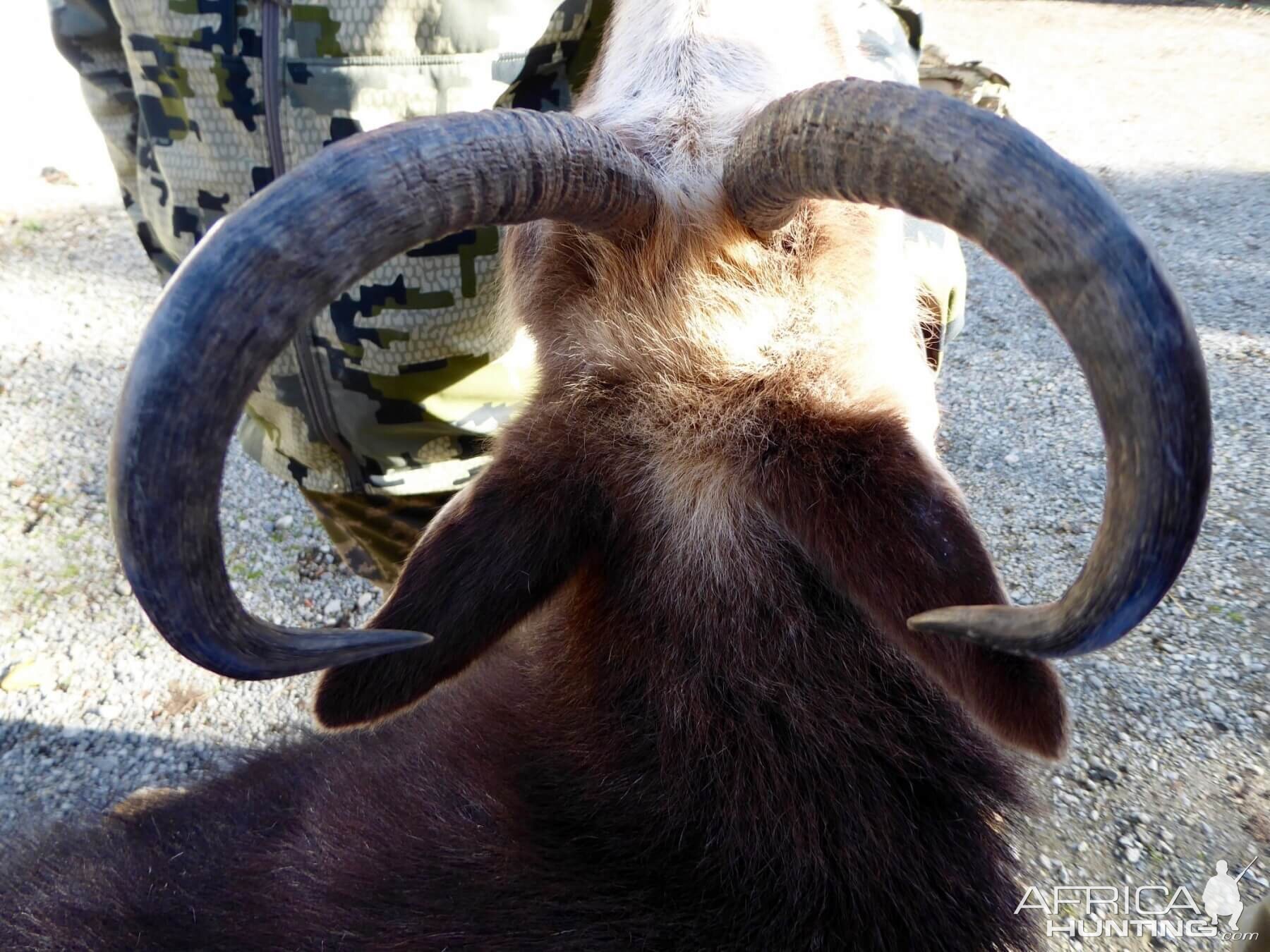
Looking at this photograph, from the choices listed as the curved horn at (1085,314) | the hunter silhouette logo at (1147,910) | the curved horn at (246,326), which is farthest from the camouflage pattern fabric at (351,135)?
the hunter silhouette logo at (1147,910)

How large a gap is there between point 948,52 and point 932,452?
6.24m

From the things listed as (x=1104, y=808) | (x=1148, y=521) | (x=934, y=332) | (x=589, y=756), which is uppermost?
(x=1148, y=521)

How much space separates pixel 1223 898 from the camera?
2746mm

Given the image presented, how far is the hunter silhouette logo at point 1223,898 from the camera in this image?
8.91ft

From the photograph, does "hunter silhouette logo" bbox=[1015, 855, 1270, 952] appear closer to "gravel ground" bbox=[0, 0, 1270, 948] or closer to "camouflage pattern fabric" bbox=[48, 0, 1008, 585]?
"gravel ground" bbox=[0, 0, 1270, 948]

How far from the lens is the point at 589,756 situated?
1931mm

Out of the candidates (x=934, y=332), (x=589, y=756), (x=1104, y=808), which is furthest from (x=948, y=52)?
(x=589, y=756)

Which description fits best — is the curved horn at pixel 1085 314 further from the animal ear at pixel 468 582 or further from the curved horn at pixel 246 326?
the animal ear at pixel 468 582

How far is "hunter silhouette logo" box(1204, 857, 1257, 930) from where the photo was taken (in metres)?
2.71

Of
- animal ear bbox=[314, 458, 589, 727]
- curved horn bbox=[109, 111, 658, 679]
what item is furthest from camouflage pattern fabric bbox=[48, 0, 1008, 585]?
curved horn bbox=[109, 111, 658, 679]

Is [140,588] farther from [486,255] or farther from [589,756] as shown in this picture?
[486,255]

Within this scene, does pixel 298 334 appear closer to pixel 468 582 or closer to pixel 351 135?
pixel 351 135

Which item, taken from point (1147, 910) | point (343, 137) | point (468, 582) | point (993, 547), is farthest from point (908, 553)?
point (993, 547)

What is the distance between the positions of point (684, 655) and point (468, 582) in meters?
0.45
